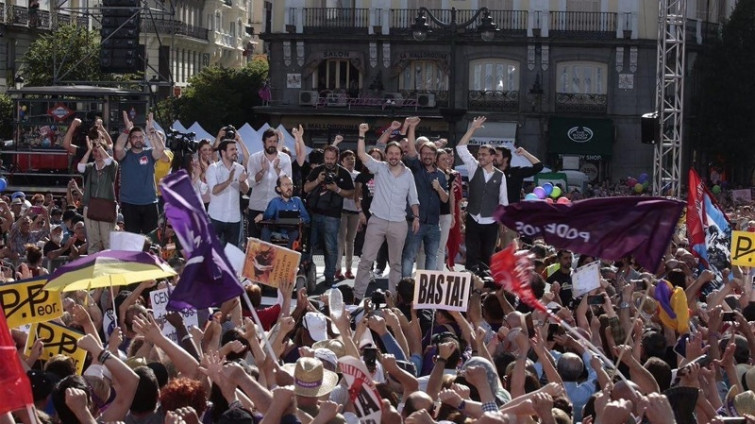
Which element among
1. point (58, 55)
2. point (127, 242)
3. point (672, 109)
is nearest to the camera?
point (127, 242)

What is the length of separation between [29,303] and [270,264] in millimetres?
2155

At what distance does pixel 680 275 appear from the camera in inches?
496

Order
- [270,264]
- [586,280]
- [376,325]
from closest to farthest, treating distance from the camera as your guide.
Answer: [376,325] → [270,264] → [586,280]

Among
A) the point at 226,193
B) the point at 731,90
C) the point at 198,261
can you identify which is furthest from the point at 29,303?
the point at 731,90

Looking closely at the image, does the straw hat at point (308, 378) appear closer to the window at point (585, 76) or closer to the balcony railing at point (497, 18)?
the window at point (585, 76)

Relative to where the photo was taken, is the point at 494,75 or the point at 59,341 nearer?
the point at 59,341

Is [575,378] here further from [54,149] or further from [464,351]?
[54,149]

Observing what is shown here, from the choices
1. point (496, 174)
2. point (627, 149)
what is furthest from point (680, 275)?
point (627, 149)

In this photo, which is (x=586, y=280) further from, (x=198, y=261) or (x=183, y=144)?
(x=183, y=144)

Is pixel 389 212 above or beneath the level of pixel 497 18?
beneath

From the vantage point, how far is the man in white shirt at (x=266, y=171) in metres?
15.4

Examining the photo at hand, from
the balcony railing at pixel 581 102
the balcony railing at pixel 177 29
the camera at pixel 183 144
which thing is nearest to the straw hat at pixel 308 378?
the camera at pixel 183 144

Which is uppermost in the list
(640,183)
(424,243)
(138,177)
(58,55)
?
(58,55)

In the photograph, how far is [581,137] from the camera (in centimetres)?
5125
